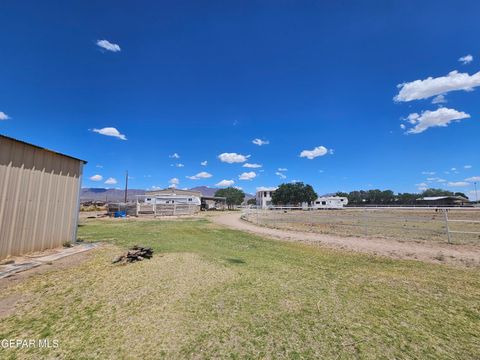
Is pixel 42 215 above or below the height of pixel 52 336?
above

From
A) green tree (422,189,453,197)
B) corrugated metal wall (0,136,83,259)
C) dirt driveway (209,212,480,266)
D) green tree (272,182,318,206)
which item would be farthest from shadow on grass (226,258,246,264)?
green tree (422,189,453,197)

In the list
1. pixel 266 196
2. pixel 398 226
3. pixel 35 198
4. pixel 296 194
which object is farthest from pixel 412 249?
pixel 266 196

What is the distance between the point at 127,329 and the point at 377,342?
307cm

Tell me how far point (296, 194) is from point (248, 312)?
7083 centimetres

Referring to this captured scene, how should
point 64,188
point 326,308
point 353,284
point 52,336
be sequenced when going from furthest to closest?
1. point 64,188
2. point 353,284
3. point 326,308
4. point 52,336

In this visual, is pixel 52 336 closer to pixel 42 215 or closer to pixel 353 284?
pixel 353 284

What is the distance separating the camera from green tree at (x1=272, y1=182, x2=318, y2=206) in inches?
2827

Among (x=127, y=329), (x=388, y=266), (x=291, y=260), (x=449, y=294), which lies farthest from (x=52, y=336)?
(x=388, y=266)

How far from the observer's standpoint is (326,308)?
3.54m

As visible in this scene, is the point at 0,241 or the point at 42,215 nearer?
the point at 0,241

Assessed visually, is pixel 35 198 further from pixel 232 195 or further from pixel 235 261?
pixel 232 195

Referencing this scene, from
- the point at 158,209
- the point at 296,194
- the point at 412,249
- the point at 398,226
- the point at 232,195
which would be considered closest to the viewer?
the point at 412,249

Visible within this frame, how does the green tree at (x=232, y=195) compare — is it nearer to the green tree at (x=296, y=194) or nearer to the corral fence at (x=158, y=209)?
the green tree at (x=296, y=194)

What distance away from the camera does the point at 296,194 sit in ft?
236
